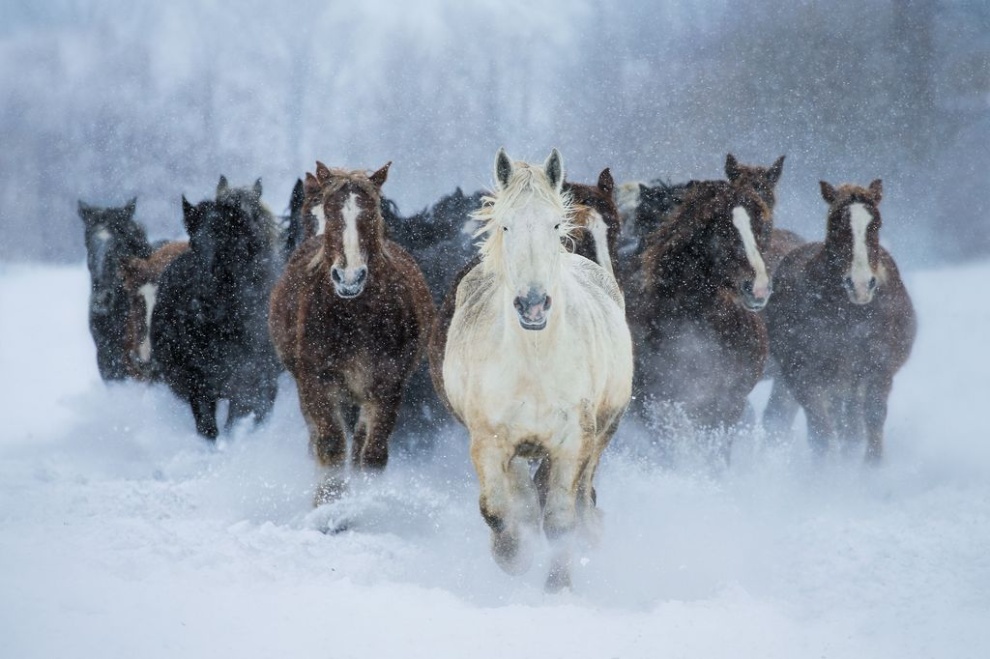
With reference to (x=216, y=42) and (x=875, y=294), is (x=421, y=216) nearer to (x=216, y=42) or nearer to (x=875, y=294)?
(x=216, y=42)

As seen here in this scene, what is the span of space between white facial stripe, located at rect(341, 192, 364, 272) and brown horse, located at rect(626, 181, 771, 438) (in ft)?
7.04

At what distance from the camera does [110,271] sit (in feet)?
28.1

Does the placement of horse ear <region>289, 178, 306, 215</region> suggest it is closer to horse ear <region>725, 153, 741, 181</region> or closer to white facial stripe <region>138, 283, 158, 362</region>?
white facial stripe <region>138, 283, 158, 362</region>

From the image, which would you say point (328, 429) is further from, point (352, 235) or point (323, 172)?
point (323, 172)

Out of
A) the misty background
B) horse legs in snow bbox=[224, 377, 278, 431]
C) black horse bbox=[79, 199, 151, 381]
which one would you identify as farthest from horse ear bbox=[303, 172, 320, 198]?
black horse bbox=[79, 199, 151, 381]

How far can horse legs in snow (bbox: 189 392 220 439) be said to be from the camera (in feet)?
25.0

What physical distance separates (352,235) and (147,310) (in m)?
3.26

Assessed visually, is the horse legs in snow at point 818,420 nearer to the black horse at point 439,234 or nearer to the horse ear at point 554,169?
the black horse at point 439,234

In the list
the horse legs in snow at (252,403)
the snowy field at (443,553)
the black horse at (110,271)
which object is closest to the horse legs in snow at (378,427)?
the snowy field at (443,553)

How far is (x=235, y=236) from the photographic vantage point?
743 cm

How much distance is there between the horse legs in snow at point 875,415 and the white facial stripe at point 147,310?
5285 mm

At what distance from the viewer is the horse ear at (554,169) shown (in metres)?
4.23

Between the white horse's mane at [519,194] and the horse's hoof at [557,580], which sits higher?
the white horse's mane at [519,194]

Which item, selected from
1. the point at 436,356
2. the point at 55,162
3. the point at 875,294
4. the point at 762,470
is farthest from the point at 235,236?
the point at 875,294
